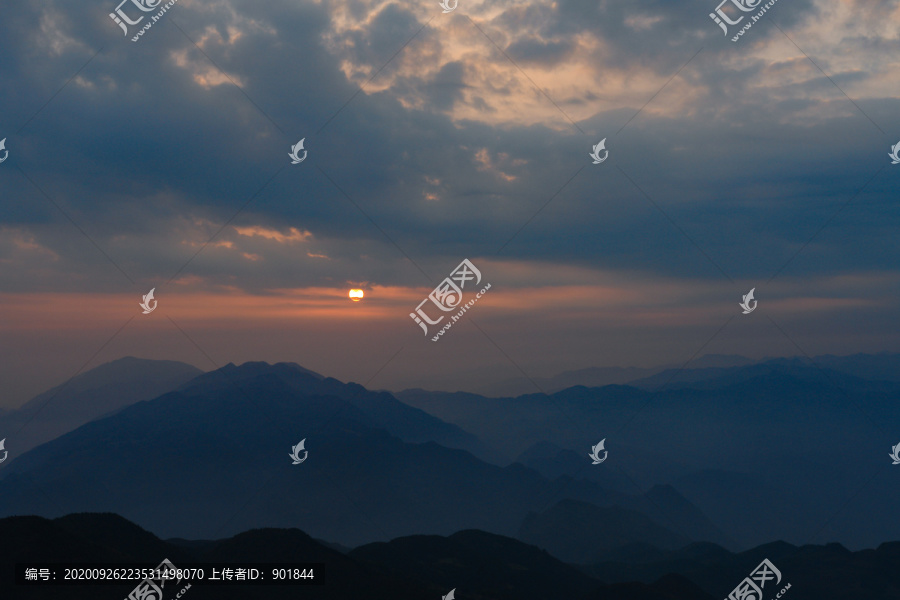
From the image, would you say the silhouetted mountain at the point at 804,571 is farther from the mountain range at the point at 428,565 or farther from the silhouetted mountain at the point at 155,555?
the silhouetted mountain at the point at 155,555

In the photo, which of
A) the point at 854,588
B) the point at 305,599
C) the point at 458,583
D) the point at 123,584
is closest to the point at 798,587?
the point at 854,588

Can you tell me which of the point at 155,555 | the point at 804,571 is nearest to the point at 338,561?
the point at 155,555

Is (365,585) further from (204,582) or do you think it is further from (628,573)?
(628,573)

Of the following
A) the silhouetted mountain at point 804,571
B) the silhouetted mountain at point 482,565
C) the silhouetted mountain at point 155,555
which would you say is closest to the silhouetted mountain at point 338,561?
the silhouetted mountain at point 155,555

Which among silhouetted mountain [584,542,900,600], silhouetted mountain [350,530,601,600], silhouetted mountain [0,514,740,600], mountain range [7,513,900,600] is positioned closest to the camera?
silhouetted mountain [0,514,740,600]

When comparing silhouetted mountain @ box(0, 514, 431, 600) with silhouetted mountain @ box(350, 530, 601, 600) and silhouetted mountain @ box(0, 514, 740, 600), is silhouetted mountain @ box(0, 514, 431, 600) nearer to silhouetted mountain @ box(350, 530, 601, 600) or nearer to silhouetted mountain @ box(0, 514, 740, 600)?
silhouetted mountain @ box(0, 514, 740, 600)

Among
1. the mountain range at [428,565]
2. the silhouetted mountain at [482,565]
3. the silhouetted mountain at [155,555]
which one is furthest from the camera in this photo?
the silhouetted mountain at [482,565]

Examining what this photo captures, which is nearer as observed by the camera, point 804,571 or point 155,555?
point 155,555

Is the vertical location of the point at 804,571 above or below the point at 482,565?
below

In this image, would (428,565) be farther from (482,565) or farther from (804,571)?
(804,571)

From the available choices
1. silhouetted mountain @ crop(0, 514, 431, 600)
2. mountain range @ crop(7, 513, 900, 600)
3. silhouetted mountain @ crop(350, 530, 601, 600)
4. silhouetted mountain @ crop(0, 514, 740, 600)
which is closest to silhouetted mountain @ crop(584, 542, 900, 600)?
mountain range @ crop(7, 513, 900, 600)

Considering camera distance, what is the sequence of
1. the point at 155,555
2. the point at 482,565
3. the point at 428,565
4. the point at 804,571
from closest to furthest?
1. the point at 155,555
2. the point at 428,565
3. the point at 482,565
4. the point at 804,571

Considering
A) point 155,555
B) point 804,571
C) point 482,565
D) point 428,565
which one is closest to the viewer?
point 155,555
